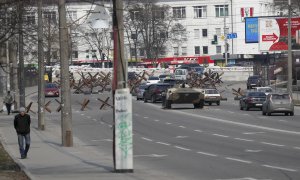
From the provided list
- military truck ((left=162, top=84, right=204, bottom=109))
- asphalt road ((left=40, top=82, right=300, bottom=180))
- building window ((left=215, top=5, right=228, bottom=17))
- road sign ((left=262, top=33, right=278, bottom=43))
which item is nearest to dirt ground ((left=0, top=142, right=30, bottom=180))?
asphalt road ((left=40, top=82, right=300, bottom=180))

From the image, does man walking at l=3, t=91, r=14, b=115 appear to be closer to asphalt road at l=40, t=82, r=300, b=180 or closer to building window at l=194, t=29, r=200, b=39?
asphalt road at l=40, t=82, r=300, b=180

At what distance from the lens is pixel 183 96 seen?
60531 millimetres

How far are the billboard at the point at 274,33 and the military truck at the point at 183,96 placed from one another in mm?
26433

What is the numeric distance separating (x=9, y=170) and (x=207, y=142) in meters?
12.1

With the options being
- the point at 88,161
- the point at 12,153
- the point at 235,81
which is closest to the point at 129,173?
the point at 88,161

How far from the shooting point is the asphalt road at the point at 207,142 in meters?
21.9

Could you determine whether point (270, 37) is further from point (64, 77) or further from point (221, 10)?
point (64, 77)

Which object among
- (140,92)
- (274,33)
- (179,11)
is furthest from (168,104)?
(179,11)

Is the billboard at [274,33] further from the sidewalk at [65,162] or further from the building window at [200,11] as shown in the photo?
the sidewalk at [65,162]

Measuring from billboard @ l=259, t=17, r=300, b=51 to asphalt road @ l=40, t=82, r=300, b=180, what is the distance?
92.3ft

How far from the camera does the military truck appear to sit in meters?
59.9

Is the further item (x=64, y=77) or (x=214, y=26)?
Result: (x=214, y=26)

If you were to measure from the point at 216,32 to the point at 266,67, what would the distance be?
33773 millimetres

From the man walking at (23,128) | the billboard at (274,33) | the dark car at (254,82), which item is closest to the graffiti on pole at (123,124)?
the man walking at (23,128)
